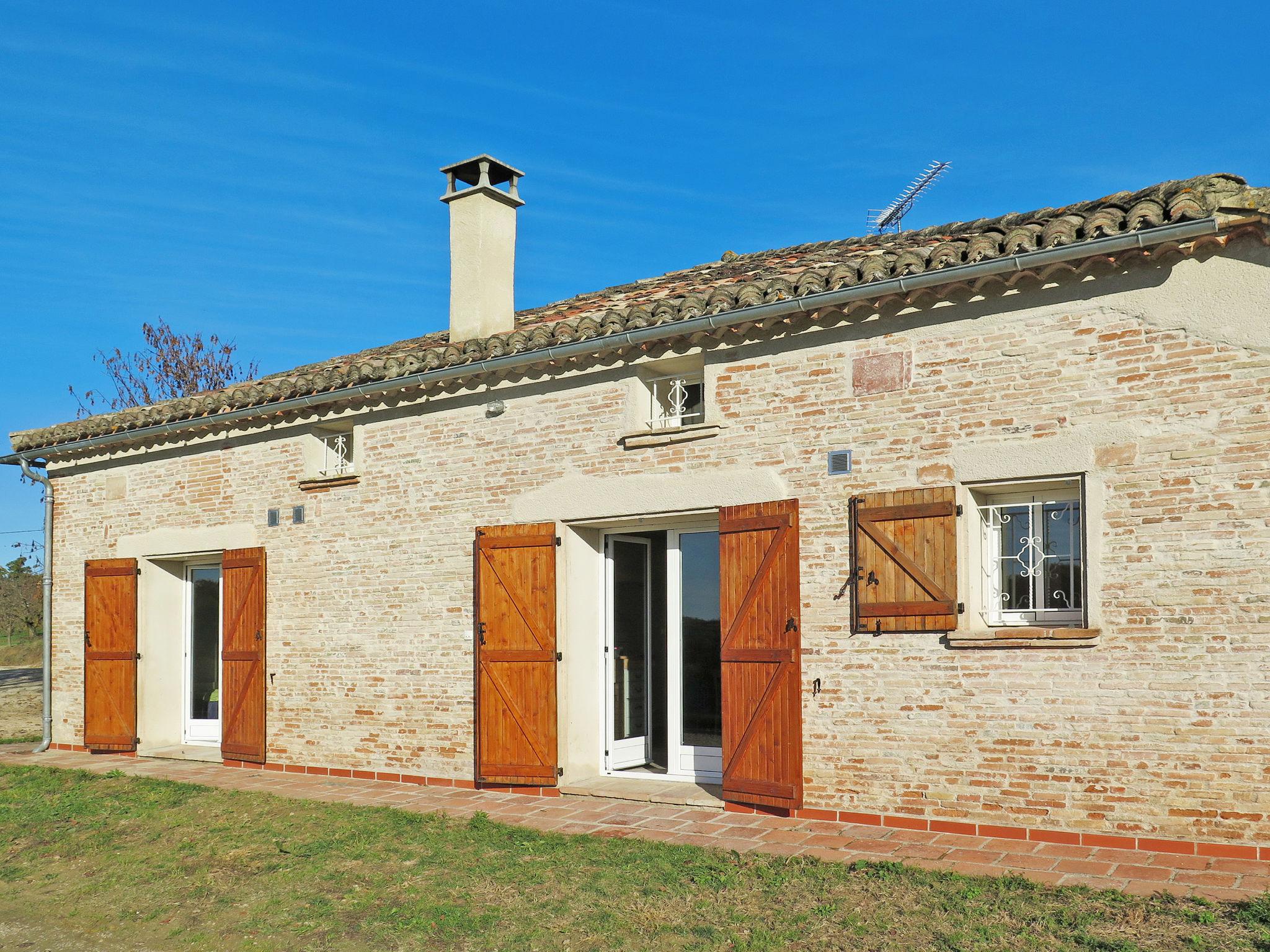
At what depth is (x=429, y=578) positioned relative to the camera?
960cm

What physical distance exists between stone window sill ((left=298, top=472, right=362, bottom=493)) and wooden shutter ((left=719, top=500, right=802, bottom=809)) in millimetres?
3946

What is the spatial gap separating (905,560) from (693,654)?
92.1 inches

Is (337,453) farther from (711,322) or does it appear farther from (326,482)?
(711,322)

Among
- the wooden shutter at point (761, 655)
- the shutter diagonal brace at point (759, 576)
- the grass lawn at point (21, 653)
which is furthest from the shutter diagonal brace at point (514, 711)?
the grass lawn at point (21, 653)

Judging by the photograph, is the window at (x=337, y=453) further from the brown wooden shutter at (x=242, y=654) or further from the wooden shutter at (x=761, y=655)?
the wooden shutter at (x=761, y=655)

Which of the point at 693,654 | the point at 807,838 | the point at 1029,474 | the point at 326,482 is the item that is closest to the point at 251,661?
the point at 326,482

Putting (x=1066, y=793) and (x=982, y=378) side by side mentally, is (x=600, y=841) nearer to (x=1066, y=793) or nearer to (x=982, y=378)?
(x=1066, y=793)

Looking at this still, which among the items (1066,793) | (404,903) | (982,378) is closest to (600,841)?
(404,903)

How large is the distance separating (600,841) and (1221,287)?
4897 millimetres

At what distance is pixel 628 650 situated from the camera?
9141 millimetres

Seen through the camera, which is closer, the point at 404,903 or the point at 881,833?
the point at 404,903

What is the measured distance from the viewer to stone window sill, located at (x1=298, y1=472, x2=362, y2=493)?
10.2 meters

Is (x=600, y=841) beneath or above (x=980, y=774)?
beneath

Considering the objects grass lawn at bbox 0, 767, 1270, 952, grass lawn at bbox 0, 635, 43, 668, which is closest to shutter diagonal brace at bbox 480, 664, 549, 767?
grass lawn at bbox 0, 767, 1270, 952
